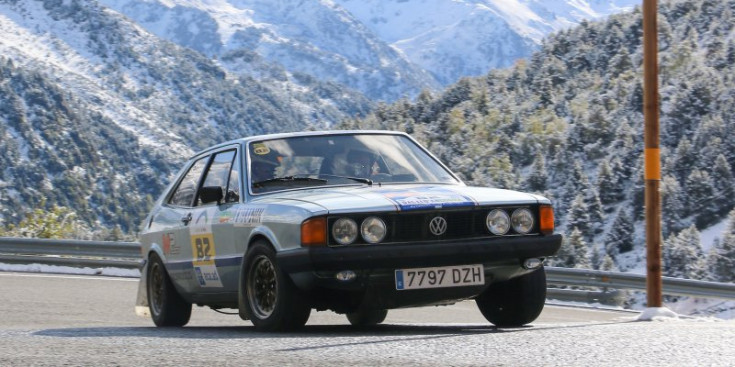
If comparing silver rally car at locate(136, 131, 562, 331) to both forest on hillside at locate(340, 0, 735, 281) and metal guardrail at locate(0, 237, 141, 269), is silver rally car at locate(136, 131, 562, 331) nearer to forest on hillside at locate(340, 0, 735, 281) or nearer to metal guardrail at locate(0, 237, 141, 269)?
metal guardrail at locate(0, 237, 141, 269)

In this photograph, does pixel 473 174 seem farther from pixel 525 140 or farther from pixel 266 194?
pixel 266 194

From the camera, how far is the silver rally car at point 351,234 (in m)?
7.28

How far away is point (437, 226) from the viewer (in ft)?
24.4

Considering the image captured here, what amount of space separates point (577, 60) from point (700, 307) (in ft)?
259

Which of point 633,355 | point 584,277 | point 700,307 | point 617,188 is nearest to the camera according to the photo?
point 633,355

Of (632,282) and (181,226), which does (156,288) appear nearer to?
(181,226)

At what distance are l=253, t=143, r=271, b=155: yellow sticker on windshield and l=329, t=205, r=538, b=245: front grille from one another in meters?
1.41

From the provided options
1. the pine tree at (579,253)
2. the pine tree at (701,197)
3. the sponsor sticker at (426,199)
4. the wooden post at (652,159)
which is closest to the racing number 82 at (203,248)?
the sponsor sticker at (426,199)

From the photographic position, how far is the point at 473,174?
8131 cm

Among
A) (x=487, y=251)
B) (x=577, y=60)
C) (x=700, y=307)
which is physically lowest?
(x=700, y=307)

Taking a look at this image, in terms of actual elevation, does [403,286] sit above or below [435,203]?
below

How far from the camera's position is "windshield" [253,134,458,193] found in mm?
8328

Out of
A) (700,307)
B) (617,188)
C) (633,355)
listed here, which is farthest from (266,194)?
(617,188)

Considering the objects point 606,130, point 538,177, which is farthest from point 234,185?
point 606,130
